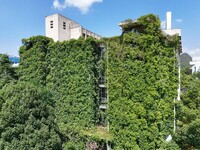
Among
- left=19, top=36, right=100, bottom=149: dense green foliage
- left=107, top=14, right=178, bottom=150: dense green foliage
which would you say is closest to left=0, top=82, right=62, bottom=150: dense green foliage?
left=19, top=36, right=100, bottom=149: dense green foliage

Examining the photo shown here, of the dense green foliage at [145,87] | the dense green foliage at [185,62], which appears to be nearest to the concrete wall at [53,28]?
the dense green foliage at [145,87]

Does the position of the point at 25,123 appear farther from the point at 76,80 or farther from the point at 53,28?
the point at 53,28

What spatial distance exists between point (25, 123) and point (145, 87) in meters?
10.0

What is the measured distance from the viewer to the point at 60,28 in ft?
92.2

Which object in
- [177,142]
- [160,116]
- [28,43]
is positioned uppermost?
[28,43]

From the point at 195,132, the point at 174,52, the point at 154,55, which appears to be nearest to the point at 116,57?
the point at 154,55

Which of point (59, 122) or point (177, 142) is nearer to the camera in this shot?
point (177, 142)

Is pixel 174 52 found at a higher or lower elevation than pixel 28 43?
lower

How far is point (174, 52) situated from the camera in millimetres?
15273

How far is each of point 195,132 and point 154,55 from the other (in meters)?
6.96

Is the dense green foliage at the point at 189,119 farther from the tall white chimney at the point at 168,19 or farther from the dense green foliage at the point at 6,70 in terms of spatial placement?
the dense green foliage at the point at 6,70

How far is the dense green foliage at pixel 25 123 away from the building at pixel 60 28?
1527 cm

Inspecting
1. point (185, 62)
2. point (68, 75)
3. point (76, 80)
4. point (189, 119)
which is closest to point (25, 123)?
point (76, 80)

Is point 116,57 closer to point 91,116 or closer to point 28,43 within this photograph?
point 91,116
